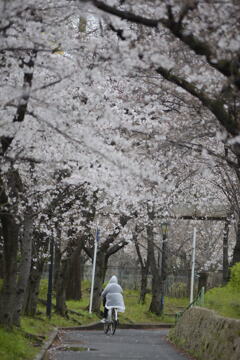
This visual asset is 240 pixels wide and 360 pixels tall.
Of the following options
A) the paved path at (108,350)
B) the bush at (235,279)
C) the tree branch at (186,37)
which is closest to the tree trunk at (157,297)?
the paved path at (108,350)

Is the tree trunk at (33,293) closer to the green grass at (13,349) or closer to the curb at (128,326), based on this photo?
the curb at (128,326)

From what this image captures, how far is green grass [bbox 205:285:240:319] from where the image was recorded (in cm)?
1443

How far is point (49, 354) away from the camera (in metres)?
14.4

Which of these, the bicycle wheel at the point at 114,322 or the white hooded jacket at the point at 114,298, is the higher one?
the white hooded jacket at the point at 114,298

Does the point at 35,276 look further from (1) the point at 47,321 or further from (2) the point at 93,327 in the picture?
(2) the point at 93,327

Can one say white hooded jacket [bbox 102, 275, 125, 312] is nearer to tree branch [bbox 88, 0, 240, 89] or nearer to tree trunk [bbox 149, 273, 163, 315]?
tree trunk [bbox 149, 273, 163, 315]

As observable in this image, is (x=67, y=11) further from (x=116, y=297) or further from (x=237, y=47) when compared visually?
(x=116, y=297)

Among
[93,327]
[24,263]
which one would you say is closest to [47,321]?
[93,327]

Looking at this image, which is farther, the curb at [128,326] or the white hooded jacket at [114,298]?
the curb at [128,326]

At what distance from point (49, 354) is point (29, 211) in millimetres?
3801

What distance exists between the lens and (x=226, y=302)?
51.2 ft

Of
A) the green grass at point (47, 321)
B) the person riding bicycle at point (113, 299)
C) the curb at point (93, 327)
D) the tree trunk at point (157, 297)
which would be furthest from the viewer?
the tree trunk at point (157, 297)

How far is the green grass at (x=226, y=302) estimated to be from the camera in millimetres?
14425

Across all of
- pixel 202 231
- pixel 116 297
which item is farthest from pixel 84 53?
pixel 202 231
